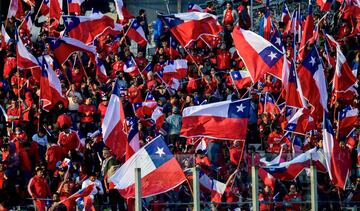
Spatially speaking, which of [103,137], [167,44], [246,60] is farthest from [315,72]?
[167,44]

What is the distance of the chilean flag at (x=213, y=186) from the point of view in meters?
45.6

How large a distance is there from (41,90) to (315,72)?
7367 mm

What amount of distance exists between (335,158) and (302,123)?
4.01 metres

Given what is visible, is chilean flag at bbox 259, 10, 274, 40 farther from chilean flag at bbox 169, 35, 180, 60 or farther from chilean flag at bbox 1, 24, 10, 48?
chilean flag at bbox 1, 24, 10, 48

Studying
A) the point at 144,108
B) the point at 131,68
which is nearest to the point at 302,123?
the point at 144,108

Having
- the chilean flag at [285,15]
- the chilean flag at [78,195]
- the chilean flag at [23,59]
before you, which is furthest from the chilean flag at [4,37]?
the chilean flag at [78,195]

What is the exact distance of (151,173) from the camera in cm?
4584

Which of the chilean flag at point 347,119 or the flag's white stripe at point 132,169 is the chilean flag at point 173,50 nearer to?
the chilean flag at point 347,119

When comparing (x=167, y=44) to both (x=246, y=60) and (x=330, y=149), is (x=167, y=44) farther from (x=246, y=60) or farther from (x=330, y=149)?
(x=330, y=149)

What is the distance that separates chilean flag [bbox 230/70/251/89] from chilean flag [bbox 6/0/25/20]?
8401mm

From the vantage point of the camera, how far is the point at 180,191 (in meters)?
45.6

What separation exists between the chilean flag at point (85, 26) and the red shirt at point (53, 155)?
6.73 metres

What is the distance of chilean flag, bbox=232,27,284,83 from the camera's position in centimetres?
5212

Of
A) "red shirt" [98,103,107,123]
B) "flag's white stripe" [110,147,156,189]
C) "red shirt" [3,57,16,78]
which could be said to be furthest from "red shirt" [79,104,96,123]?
"flag's white stripe" [110,147,156,189]
